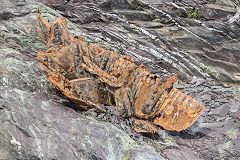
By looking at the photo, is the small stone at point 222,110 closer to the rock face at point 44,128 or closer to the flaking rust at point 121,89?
the flaking rust at point 121,89

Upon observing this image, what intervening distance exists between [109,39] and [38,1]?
4726 millimetres

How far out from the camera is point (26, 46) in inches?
316

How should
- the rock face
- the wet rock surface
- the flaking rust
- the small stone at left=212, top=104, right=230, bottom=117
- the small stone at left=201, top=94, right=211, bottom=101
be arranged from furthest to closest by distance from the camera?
the small stone at left=201, top=94, right=211, bottom=101 < the small stone at left=212, top=104, right=230, bottom=117 < the flaking rust < the wet rock surface < the rock face

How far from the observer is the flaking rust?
5859 mm

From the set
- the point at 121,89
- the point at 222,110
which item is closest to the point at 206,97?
the point at 222,110

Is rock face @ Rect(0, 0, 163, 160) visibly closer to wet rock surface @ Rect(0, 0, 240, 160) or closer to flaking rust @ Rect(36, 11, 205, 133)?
wet rock surface @ Rect(0, 0, 240, 160)

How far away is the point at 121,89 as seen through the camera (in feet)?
19.7

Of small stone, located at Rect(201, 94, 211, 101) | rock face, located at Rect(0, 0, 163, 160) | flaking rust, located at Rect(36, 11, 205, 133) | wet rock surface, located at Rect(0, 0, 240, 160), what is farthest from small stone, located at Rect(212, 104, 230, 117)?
rock face, located at Rect(0, 0, 163, 160)

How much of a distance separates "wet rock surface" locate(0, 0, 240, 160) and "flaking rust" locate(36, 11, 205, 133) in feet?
1.34

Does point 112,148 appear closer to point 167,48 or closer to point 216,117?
point 216,117

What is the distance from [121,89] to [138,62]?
3.61m

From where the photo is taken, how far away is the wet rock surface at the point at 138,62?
5027mm

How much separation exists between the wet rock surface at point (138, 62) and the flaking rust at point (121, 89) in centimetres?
41

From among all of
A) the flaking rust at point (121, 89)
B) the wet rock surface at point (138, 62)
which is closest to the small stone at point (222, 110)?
the wet rock surface at point (138, 62)
